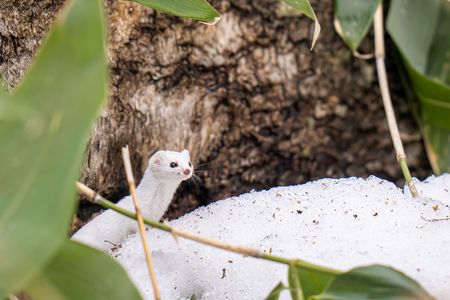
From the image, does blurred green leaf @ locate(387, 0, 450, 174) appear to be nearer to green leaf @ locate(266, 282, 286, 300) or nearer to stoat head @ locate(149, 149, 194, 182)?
stoat head @ locate(149, 149, 194, 182)

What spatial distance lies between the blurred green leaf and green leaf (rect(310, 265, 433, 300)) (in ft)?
2.51

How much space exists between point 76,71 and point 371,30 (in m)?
1.04

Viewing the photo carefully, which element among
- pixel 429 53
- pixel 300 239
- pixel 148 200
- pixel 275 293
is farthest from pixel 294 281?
pixel 429 53

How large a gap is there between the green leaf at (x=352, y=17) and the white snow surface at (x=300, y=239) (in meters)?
0.29

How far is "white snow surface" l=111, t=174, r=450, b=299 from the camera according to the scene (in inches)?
40.5

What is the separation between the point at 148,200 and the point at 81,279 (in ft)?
1.56

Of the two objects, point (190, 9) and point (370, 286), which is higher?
point (190, 9)

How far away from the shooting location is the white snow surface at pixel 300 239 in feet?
3.37

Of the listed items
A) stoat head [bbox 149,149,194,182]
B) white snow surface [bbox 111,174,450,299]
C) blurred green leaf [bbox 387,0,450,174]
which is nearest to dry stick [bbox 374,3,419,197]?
blurred green leaf [bbox 387,0,450,174]

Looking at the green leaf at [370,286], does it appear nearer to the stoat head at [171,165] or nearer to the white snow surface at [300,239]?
the white snow surface at [300,239]

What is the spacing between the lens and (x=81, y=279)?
80 cm

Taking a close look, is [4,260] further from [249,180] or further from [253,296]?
[249,180]

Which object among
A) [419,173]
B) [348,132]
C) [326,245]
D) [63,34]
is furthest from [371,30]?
[63,34]

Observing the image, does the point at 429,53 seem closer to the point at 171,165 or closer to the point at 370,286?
the point at 171,165
